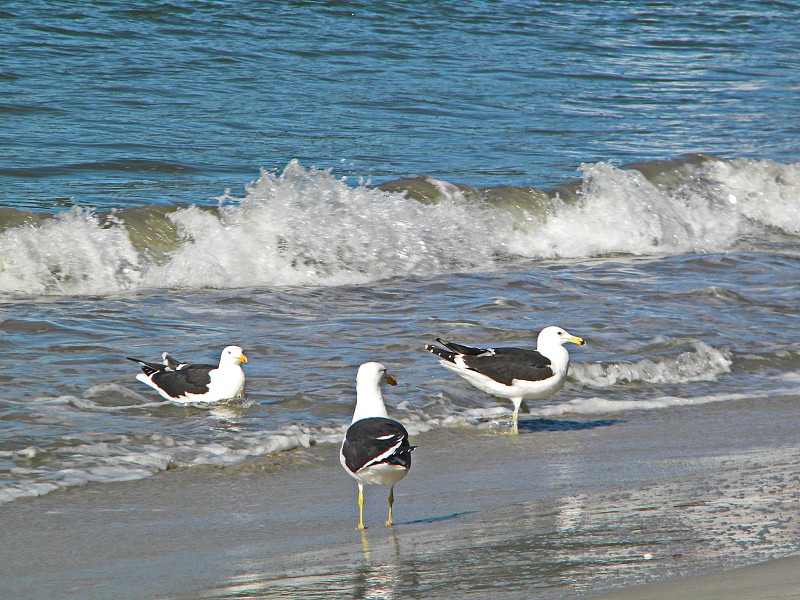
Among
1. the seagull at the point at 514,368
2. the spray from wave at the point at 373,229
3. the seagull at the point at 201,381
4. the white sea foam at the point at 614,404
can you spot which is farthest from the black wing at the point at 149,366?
the spray from wave at the point at 373,229

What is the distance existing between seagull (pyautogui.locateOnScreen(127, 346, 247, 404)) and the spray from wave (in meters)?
3.18

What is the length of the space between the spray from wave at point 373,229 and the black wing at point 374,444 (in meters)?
5.65

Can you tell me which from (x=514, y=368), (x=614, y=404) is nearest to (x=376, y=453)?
(x=514, y=368)

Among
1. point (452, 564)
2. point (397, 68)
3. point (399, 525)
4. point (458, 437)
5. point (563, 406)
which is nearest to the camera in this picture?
point (452, 564)

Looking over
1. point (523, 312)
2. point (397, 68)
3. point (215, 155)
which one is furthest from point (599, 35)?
point (523, 312)

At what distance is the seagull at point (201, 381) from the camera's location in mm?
7027

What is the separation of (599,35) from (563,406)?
53.6ft

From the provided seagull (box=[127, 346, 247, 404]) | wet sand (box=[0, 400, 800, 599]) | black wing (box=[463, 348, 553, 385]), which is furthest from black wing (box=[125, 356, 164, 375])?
black wing (box=[463, 348, 553, 385])

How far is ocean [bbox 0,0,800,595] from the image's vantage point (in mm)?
7125

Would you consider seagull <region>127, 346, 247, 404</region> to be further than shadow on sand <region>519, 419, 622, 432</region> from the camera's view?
No

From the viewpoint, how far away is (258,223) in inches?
467

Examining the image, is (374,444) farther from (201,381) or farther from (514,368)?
(201,381)

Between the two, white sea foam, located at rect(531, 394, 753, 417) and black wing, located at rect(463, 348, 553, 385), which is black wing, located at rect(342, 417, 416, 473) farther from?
white sea foam, located at rect(531, 394, 753, 417)

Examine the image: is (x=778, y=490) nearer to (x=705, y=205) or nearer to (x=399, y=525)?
(x=399, y=525)
